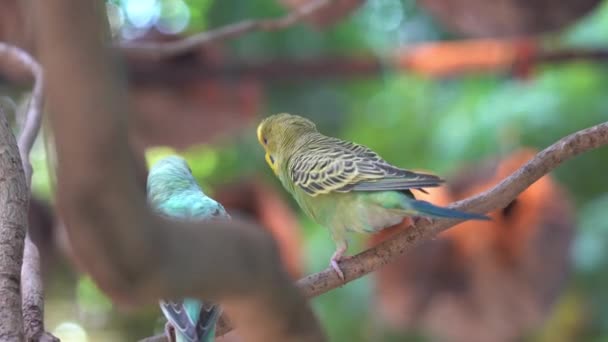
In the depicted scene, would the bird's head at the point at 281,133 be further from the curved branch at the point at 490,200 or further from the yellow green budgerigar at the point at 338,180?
the curved branch at the point at 490,200

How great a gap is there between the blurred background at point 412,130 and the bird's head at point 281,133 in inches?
34.8

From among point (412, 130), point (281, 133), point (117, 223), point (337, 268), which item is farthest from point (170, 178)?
point (412, 130)

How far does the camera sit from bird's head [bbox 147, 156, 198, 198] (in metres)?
1.39

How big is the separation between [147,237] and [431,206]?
75 cm

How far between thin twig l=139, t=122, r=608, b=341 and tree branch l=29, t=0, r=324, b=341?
586mm

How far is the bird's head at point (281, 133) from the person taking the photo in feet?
5.02

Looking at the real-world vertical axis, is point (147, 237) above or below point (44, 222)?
above

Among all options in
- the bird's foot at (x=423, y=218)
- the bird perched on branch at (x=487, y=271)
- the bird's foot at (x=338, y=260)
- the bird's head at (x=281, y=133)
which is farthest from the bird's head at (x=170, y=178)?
the bird perched on branch at (x=487, y=271)

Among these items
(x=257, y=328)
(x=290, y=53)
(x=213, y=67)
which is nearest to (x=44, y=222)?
(x=213, y=67)

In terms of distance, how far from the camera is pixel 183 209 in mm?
1238

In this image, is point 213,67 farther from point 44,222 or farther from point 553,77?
point 553,77

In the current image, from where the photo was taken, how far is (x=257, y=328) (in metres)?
0.57

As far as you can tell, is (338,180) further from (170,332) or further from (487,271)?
(487,271)

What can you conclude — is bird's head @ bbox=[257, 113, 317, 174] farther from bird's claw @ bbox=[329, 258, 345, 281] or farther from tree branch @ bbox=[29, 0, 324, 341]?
tree branch @ bbox=[29, 0, 324, 341]
